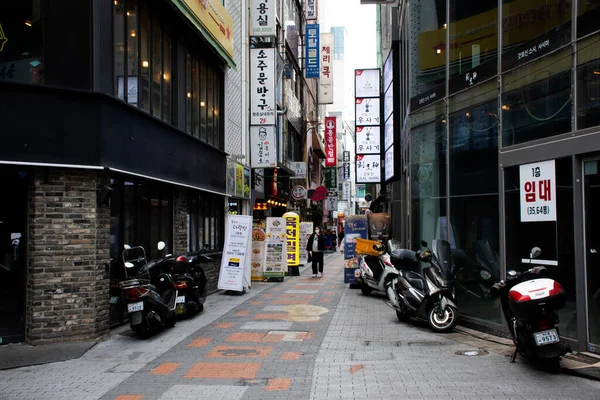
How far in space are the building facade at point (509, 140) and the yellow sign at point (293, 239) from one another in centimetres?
1013

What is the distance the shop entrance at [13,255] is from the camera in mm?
9133

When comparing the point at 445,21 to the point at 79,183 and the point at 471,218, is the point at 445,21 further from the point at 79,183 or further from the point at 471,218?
the point at 79,183

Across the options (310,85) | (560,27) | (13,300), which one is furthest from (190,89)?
(310,85)

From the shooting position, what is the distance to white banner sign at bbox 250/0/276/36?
21653 mm

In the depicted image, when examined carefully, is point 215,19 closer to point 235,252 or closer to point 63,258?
point 235,252

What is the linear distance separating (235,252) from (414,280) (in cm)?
608

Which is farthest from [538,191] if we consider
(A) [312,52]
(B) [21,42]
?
(A) [312,52]

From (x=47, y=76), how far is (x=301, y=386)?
6.33 m

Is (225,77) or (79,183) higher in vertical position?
(225,77)

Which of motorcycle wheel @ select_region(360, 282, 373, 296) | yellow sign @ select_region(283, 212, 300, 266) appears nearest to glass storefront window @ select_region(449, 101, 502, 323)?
motorcycle wheel @ select_region(360, 282, 373, 296)

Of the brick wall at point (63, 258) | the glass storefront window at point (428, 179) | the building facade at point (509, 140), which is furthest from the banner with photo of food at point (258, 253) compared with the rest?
the brick wall at point (63, 258)

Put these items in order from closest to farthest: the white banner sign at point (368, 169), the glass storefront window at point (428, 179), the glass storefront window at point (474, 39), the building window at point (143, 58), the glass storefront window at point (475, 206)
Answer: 1. the glass storefront window at point (475, 206)
2. the glass storefront window at point (474, 39)
3. the building window at point (143, 58)
4. the glass storefront window at point (428, 179)
5. the white banner sign at point (368, 169)

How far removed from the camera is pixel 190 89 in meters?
15.0

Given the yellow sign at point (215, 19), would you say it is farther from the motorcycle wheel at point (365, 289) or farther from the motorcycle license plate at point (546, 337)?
the motorcycle license plate at point (546, 337)
